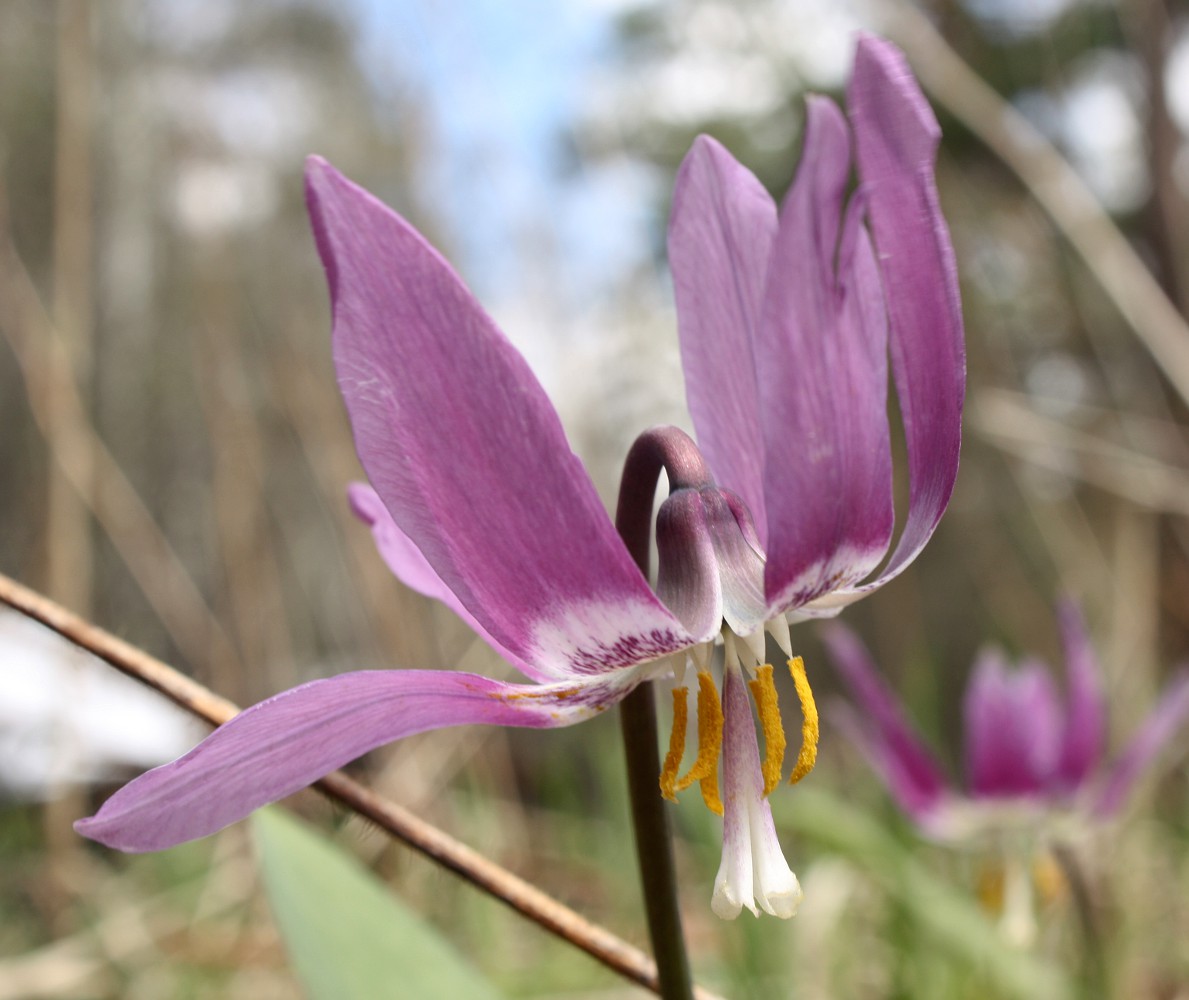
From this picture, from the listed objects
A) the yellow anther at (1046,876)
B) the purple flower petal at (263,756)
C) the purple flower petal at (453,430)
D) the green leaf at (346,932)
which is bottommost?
the yellow anther at (1046,876)

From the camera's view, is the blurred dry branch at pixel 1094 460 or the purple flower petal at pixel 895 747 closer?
the purple flower petal at pixel 895 747

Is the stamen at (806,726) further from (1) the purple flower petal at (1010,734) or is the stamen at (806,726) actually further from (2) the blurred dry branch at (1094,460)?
(2) the blurred dry branch at (1094,460)

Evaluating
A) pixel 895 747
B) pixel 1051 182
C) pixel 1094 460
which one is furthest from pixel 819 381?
pixel 1094 460

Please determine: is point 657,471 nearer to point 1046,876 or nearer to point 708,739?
point 708,739

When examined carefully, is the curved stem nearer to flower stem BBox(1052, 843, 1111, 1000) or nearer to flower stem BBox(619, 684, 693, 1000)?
flower stem BBox(619, 684, 693, 1000)

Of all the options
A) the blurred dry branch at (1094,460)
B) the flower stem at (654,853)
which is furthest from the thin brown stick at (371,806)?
the blurred dry branch at (1094,460)

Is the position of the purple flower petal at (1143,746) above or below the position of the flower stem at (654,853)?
below

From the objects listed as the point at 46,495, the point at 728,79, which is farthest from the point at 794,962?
the point at 728,79
